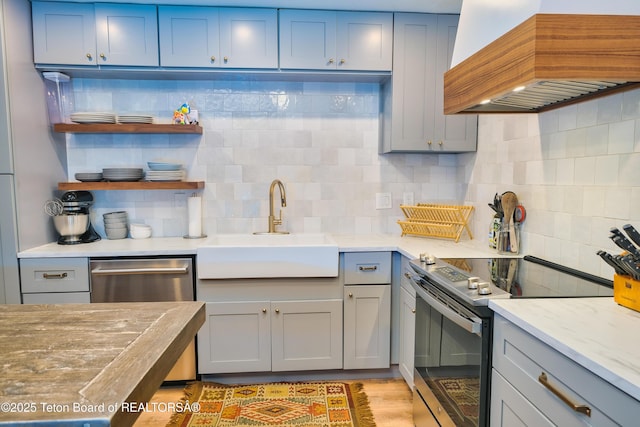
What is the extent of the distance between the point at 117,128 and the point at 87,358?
2071 millimetres

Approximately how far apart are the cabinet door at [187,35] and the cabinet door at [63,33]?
0.43m

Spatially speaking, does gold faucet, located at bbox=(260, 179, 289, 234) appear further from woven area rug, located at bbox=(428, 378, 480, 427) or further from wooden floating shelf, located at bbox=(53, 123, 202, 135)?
woven area rug, located at bbox=(428, 378, 480, 427)

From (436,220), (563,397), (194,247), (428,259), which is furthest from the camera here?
(436,220)

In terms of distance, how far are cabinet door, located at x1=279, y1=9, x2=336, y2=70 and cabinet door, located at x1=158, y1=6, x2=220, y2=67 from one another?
0.43m

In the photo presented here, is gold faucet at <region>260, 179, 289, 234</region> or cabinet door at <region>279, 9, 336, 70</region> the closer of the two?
cabinet door at <region>279, 9, 336, 70</region>

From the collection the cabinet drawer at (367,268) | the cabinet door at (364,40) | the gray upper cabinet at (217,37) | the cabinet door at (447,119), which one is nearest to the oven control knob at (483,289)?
the cabinet drawer at (367,268)

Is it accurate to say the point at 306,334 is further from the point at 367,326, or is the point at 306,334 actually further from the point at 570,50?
the point at 570,50

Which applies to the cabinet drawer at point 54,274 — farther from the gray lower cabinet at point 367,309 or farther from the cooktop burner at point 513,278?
the cooktop burner at point 513,278

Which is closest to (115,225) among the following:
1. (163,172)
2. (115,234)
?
(115,234)

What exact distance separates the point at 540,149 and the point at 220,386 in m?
2.30

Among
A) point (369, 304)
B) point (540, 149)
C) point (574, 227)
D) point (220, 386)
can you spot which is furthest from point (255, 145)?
point (574, 227)

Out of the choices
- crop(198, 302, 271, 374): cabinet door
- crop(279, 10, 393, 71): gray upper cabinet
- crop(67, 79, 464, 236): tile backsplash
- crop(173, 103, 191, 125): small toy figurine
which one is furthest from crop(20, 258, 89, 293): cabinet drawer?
crop(279, 10, 393, 71): gray upper cabinet

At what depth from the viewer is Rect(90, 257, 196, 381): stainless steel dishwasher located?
238 cm

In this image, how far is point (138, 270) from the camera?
2.39 metres
